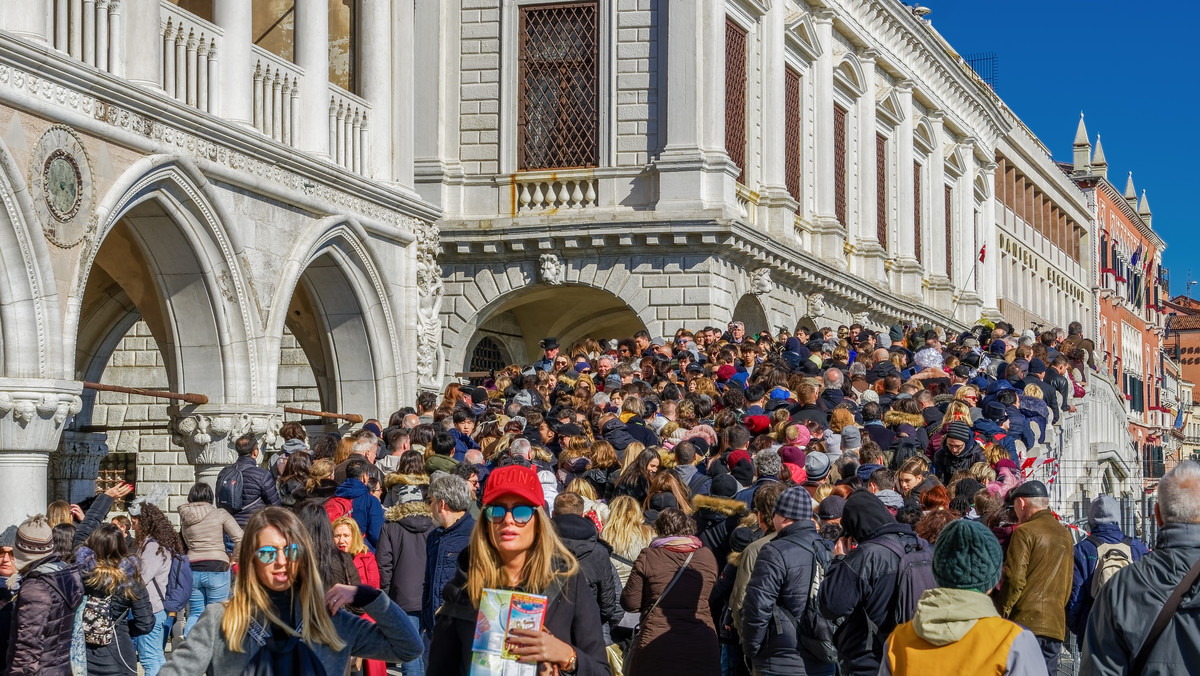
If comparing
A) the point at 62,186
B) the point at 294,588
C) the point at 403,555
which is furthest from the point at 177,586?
the point at 294,588

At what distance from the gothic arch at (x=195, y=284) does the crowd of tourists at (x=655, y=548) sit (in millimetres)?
1797

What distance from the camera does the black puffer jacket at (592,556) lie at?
8469 mm

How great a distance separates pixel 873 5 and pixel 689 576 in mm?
27606

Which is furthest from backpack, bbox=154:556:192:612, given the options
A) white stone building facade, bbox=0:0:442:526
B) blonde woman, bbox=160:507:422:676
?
blonde woman, bbox=160:507:422:676

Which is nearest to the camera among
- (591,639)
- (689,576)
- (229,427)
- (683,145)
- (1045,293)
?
(591,639)

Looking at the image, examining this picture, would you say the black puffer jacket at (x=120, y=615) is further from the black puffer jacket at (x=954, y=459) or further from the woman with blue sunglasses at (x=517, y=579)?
the black puffer jacket at (x=954, y=459)

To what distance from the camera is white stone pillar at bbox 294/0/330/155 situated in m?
18.5

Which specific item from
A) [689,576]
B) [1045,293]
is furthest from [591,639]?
[1045,293]

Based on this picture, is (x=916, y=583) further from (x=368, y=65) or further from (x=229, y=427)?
(x=368, y=65)

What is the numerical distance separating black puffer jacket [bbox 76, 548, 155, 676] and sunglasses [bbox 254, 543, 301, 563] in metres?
4.13

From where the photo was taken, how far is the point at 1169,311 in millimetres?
90062

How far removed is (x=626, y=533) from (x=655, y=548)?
34.3 inches

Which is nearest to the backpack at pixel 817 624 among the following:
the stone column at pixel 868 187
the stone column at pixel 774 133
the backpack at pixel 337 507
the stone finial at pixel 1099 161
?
the backpack at pixel 337 507

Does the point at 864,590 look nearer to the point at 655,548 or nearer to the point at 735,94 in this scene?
the point at 655,548
